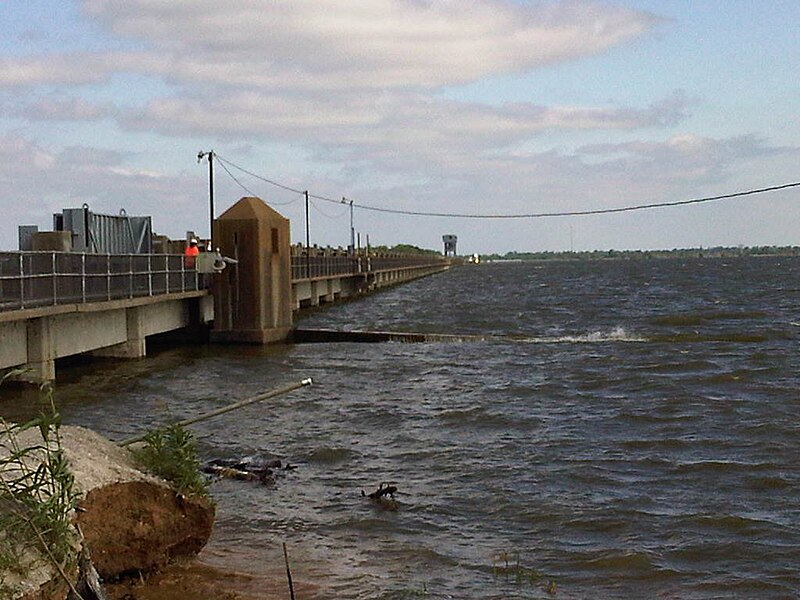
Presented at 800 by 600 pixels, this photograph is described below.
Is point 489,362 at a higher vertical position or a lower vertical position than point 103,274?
lower

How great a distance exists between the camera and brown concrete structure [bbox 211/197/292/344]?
26859mm

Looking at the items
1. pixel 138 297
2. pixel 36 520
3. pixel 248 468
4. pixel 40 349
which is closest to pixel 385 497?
pixel 248 468

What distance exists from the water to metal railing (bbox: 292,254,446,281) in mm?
13752

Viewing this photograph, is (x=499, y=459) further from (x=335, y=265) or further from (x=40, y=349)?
(x=335, y=265)

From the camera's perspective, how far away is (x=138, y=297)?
22.1m

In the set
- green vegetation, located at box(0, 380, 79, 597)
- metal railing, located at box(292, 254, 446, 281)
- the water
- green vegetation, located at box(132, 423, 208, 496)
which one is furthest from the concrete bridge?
metal railing, located at box(292, 254, 446, 281)

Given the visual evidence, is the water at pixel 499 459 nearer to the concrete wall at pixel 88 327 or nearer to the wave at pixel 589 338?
the concrete wall at pixel 88 327

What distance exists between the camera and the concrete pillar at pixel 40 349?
1703 cm

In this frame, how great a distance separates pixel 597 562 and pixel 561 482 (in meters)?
2.98

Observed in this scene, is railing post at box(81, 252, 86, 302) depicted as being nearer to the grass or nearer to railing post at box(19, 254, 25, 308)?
railing post at box(19, 254, 25, 308)

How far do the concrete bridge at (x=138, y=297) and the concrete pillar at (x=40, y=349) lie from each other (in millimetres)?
17

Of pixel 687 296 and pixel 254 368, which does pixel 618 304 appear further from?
pixel 254 368

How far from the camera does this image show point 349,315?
151 ft

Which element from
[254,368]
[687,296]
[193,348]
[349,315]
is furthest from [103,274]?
[687,296]
